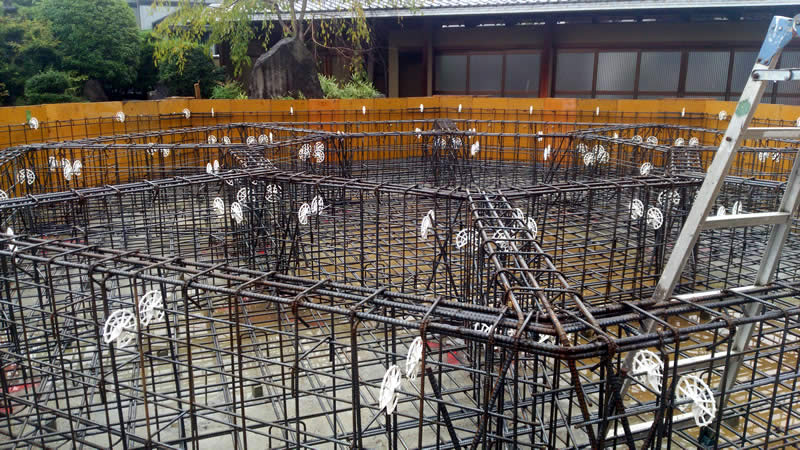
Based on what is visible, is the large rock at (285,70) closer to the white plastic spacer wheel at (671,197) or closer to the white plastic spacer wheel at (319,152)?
the white plastic spacer wheel at (319,152)

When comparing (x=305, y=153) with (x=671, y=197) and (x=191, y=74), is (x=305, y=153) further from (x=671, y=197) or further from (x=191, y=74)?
(x=191, y=74)

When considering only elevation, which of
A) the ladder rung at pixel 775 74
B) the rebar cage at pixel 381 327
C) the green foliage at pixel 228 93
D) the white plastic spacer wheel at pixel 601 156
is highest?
the green foliage at pixel 228 93

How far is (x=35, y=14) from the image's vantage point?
18375 millimetres

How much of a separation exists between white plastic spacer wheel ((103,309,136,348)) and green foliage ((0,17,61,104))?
53.9 ft

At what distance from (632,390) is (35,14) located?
20.1m

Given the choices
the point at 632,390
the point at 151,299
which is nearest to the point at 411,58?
the point at 632,390

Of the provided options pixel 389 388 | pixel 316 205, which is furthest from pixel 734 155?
pixel 316 205

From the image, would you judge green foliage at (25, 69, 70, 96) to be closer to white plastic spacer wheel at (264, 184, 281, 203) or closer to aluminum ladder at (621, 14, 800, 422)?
white plastic spacer wheel at (264, 184, 281, 203)

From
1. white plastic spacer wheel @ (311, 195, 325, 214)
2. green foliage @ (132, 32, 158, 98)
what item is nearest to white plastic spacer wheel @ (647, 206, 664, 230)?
white plastic spacer wheel @ (311, 195, 325, 214)

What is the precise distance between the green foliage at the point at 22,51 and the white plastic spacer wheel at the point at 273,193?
1310 centimetres

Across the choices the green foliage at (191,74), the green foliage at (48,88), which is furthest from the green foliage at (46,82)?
the green foliage at (191,74)

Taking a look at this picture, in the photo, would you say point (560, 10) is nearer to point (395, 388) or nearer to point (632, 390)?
point (632, 390)

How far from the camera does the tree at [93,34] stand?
17.7m

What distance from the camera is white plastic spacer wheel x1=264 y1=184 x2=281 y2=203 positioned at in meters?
7.68
